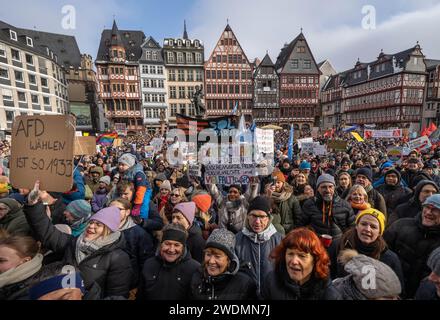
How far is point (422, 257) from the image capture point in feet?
7.50

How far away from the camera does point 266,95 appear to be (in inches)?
1533

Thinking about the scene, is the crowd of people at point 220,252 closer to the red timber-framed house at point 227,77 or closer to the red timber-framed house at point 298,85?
the red timber-framed house at point 227,77

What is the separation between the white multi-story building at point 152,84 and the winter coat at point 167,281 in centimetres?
3661

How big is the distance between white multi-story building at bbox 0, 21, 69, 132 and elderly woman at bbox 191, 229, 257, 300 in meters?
37.0

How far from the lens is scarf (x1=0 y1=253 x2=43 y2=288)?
163cm

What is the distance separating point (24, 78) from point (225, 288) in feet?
137

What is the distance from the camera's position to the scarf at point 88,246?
2094 millimetres

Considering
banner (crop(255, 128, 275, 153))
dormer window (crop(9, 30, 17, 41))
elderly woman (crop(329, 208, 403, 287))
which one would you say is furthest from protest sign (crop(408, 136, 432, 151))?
dormer window (crop(9, 30, 17, 41))

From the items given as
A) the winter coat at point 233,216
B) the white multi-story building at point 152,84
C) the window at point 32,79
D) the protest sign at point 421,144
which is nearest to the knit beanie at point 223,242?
the winter coat at point 233,216

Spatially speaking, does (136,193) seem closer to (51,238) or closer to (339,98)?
(51,238)

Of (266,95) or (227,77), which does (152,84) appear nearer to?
(227,77)

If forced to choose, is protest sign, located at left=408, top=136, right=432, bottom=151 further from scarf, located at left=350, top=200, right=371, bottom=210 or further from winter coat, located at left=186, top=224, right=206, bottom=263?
winter coat, located at left=186, top=224, right=206, bottom=263
